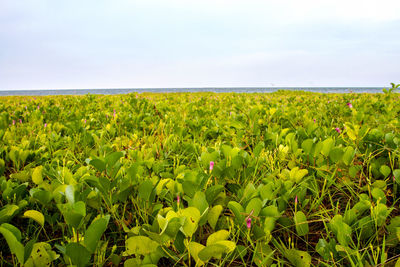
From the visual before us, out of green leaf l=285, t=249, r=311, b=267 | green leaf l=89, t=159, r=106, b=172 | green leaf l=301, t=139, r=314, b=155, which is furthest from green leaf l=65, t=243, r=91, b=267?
green leaf l=301, t=139, r=314, b=155

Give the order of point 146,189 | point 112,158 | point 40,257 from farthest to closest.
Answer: point 112,158 < point 146,189 < point 40,257

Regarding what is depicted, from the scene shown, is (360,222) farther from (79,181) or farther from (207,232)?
(79,181)

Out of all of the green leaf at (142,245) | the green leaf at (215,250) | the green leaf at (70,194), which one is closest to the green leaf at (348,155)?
the green leaf at (215,250)

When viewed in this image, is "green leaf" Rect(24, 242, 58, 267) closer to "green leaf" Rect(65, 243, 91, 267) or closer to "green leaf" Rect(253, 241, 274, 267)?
"green leaf" Rect(65, 243, 91, 267)

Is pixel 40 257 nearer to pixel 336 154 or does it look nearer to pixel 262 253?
pixel 262 253

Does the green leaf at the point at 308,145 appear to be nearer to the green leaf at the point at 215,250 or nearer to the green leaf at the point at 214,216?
the green leaf at the point at 214,216

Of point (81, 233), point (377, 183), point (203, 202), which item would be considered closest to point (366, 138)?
point (377, 183)

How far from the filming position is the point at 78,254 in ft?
2.68

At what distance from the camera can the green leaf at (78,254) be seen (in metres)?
0.80

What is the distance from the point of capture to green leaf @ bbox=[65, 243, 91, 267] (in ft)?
2.63

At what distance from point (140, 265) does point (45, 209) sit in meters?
0.68

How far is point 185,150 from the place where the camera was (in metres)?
2.06

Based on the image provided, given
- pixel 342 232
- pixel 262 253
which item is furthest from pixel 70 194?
pixel 342 232

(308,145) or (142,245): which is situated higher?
(308,145)
